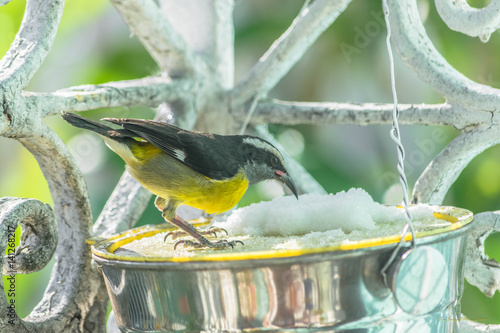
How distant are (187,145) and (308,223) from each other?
13.2 inches

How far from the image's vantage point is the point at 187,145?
1267mm

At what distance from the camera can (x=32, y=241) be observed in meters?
1.22

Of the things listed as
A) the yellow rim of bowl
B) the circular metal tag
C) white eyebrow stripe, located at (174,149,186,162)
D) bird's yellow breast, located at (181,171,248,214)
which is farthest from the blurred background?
the circular metal tag

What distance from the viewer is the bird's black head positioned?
1426mm

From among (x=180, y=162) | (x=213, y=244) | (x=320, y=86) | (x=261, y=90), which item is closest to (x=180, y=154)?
(x=180, y=162)

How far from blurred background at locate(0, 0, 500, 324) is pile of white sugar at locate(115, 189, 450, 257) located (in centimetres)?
176

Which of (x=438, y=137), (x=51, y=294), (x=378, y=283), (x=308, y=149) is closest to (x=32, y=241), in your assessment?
(x=51, y=294)

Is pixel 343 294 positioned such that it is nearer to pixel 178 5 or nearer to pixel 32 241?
pixel 32 241

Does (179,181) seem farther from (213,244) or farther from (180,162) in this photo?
(213,244)

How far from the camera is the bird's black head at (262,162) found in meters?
1.43

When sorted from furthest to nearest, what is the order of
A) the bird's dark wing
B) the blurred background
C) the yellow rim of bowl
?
the blurred background → the bird's dark wing → the yellow rim of bowl

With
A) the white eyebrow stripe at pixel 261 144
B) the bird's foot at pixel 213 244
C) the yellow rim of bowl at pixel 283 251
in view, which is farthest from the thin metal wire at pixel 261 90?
the yellow rim of bowl at pixel 283 251

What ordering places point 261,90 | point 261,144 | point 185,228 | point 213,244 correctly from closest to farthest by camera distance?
point 213,244 < point 185,228 < point 261,144 < point 261,90

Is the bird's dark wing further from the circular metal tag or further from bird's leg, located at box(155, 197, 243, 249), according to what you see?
the circular metal tag
